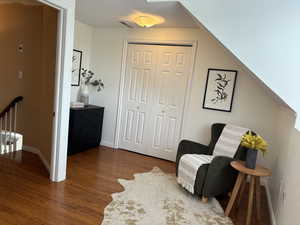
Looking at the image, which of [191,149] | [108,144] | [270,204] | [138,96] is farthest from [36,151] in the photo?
[270,204]

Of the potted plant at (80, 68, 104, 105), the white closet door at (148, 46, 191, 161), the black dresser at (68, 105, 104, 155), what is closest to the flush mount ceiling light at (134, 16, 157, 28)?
the white closet door at (148, 46, 191, 161)

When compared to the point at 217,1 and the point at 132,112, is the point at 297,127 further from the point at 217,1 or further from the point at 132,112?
the point at 132,112

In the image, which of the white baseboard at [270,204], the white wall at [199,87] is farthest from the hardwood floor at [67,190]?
the white wall at [199,87]

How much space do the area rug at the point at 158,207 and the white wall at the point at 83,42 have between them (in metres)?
2.07

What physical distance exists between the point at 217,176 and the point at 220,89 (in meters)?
1.56

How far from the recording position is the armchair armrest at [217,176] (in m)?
2.67

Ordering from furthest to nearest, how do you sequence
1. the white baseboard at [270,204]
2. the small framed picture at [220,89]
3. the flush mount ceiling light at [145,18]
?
the small framed picture at [220,89]
the flush mount ceiling light at [145,18]
the white baseboard at [270,204]

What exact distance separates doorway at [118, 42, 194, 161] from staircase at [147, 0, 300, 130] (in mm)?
1312

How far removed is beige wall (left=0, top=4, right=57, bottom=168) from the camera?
138 inches

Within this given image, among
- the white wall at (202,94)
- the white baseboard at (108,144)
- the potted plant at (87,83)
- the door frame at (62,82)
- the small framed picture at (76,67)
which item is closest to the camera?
the door frame at (62,82)

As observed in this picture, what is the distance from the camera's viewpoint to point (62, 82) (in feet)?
8.93

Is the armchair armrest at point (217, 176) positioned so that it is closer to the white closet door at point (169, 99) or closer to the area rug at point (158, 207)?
the area rug at point (158, 207)

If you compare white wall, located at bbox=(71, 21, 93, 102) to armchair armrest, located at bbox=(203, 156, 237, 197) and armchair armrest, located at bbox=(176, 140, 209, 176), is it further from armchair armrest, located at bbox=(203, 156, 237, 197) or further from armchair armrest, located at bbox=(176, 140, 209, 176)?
armchair armrest, located at bbox=(203, 156, 237, 197)

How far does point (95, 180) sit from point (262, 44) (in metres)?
2.64
